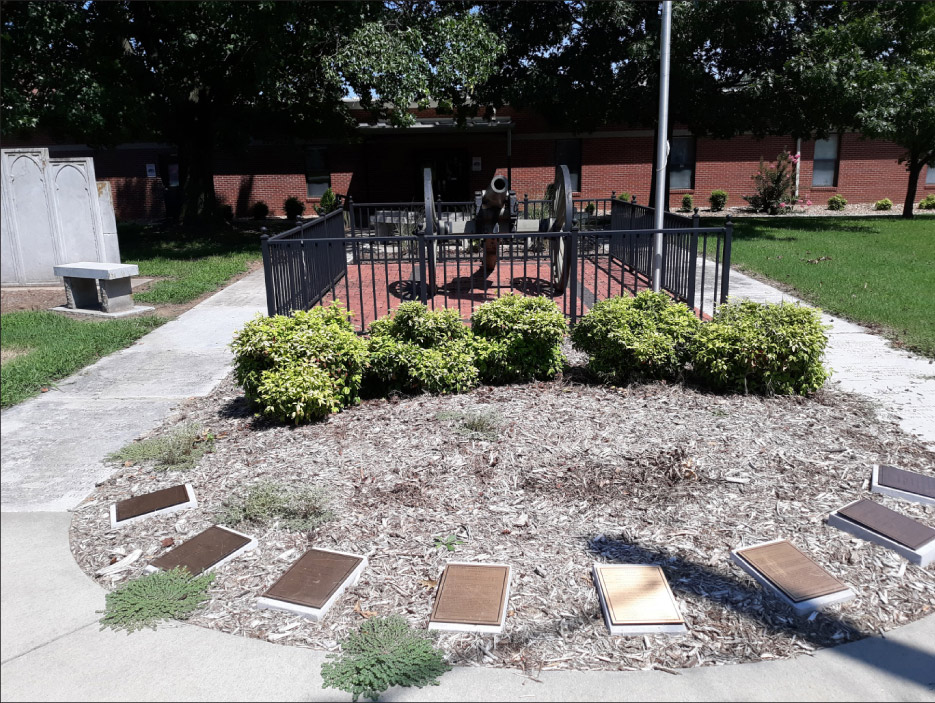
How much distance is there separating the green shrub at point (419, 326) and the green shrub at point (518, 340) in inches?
10.7

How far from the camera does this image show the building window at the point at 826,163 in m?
27.0

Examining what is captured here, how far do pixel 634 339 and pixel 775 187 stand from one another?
22.0 m

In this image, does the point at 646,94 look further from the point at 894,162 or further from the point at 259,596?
the point at 259,596

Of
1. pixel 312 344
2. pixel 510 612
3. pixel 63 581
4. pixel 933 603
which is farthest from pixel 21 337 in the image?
pixel 933 603

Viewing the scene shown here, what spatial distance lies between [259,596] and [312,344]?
244 cm

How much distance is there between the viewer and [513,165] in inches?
1031

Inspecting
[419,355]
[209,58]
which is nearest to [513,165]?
[209,58]

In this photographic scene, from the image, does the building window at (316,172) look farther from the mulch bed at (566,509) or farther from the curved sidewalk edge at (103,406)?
the mulch bed at (566,509)

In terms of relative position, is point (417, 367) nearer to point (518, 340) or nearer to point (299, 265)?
point (518, 340)

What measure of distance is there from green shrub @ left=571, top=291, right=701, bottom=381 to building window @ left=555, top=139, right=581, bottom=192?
2080 cm

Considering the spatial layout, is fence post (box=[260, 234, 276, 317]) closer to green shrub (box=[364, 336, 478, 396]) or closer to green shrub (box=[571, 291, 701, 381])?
green shrub (box=[364, 336, 478, 396])

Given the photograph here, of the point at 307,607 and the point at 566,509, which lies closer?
the point at 307,607

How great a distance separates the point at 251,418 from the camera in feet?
18.7

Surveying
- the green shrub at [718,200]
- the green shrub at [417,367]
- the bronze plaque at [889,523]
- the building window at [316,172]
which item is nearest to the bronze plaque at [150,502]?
the green shrub at [417,367]
